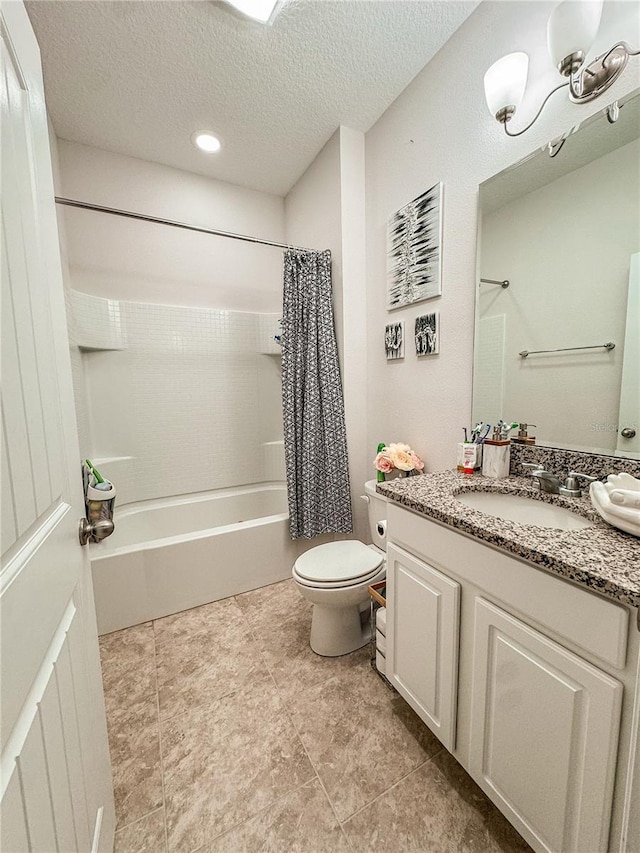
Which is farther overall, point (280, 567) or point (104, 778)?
point (280, 567)

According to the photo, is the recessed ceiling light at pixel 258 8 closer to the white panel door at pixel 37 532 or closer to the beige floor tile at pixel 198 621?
the white panel door at pixel 37 532

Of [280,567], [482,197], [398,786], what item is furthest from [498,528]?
[280,567]

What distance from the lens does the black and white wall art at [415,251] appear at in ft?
4.97

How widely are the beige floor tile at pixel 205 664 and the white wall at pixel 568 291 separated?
1547 mm

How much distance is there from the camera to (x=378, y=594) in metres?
1.37

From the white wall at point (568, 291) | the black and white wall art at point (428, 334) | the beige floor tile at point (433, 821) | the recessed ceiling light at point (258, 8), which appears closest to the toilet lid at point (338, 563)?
the beige floor tile at point (433, 821)

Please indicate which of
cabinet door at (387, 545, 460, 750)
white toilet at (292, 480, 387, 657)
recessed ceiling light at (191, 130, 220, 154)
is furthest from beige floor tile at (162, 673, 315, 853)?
recessed ceiling light at (191, 130, 220, 154)

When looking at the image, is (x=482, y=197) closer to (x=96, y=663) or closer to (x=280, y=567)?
(x=96, y=663)

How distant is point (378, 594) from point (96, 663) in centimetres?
97

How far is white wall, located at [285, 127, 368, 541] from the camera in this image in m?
1.93

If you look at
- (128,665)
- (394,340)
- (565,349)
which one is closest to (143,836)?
(128,665)

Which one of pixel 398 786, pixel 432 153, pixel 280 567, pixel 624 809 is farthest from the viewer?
pixel 280 567

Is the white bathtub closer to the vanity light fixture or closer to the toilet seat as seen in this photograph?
the toilet seat

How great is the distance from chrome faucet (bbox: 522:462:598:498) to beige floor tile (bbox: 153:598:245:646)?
5.15 ft
